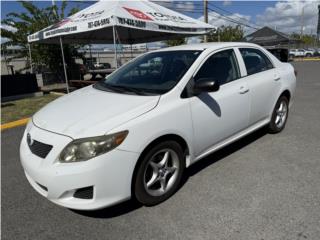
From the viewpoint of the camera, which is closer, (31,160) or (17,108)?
(31,160)

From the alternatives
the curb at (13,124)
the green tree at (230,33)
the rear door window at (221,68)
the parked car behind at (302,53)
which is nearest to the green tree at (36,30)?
the curb at (13,124)

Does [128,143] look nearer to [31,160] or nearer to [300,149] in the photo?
[31,160]

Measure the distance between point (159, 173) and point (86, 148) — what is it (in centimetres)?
89

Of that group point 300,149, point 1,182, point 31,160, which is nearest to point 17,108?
point 1,182

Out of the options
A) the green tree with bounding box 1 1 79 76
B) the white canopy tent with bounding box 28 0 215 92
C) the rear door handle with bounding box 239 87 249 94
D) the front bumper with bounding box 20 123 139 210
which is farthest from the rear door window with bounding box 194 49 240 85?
the green tree with bounding box 1 1 79 76

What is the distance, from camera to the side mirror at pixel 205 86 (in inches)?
120

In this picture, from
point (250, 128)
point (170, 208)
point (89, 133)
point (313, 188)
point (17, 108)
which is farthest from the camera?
point (17, 108)

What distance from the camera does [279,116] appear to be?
493cm

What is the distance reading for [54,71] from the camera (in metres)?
15.6

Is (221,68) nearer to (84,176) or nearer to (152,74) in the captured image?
(152,74)

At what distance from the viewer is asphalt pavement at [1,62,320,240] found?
2.52m

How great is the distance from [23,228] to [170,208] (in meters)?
1.44

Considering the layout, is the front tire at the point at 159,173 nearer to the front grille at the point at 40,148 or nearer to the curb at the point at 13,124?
the front grille at the point at 40,148

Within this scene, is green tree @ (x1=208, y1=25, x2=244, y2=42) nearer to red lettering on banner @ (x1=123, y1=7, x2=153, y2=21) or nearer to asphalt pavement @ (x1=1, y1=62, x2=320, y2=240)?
red lettering on banner @ (x1=123, y1=7, x2=153, y2=21)
